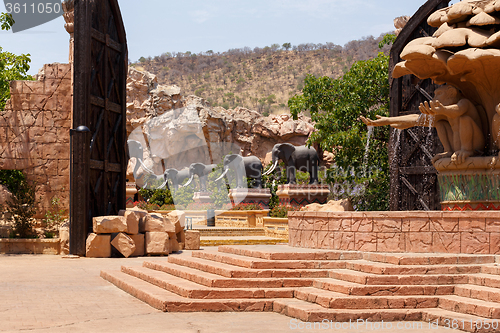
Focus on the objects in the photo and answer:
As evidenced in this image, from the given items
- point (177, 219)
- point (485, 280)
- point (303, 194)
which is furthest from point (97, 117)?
point (303, 194)

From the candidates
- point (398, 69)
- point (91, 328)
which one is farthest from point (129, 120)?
Result: point (91, 328)

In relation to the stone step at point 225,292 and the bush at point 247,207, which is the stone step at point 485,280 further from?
the bush at point 247,207

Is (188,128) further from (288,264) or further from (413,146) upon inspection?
(288,264)

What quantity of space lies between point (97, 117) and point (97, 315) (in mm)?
9574

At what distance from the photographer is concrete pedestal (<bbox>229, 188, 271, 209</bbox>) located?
2998 centimetres

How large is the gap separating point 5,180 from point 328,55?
64.5 metres

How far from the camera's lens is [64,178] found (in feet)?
50.1

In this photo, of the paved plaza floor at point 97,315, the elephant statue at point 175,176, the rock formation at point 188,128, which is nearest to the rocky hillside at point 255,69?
the rock formation at point 188,128

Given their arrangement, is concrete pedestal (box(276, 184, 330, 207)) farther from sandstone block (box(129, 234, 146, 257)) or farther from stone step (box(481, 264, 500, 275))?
stone step (box(481, 264, 500, 275))

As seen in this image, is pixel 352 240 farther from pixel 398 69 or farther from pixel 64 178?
pixel 64 178

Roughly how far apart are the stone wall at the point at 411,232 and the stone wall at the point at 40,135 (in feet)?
28.9

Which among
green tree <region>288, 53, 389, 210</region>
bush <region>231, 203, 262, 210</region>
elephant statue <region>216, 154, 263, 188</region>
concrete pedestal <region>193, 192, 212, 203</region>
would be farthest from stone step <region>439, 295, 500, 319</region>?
concrete pedestal <region>193, 192, 212, 203</region>

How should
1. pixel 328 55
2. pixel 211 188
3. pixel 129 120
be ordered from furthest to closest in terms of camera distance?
pixel 328 55
pixel 129 120
pixel 211 188

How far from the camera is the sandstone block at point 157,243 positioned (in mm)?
14203
